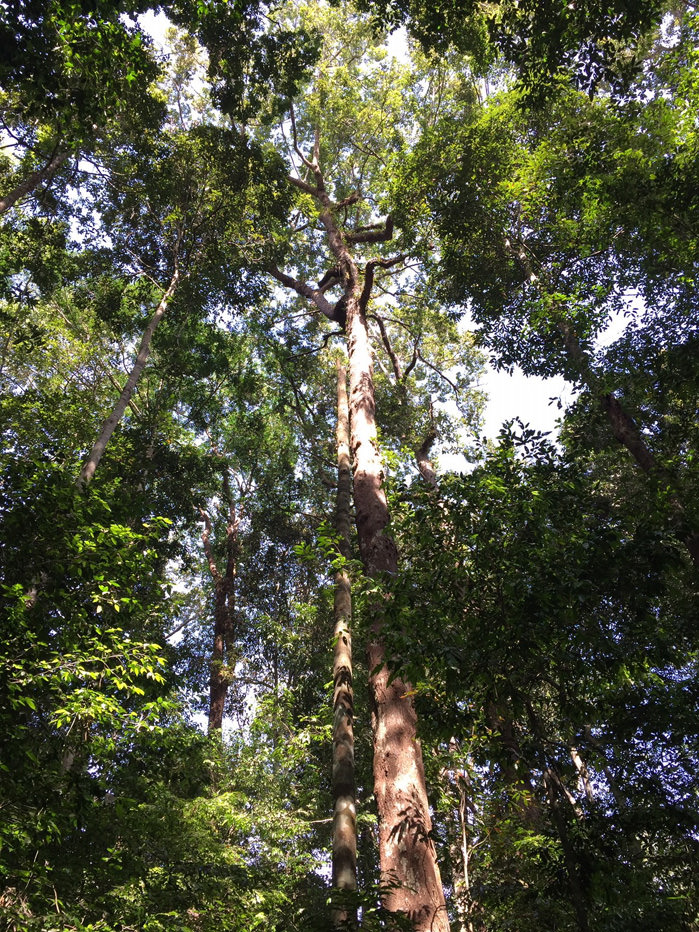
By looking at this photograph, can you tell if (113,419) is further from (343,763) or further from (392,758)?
(392,758)

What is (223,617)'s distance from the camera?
17.8m

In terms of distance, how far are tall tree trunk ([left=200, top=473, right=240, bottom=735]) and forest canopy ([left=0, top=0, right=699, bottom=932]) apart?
13cm

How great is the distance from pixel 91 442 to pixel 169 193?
682cm

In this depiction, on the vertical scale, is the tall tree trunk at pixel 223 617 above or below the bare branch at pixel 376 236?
below

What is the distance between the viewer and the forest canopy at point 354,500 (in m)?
5.02

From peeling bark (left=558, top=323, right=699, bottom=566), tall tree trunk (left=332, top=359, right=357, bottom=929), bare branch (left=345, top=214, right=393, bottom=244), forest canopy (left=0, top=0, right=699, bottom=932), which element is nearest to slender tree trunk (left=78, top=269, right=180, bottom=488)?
forest canopy (left=0, top=0, right=699, bottom=932)

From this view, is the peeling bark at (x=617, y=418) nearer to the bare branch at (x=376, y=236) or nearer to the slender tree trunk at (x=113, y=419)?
the bare branch at (x=376, y=236)

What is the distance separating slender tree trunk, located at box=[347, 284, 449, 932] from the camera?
4480mm

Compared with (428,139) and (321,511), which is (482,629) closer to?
(428,139)

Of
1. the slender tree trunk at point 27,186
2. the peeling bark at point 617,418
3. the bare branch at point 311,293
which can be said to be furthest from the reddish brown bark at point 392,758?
the slender tree trunk at point 27,186

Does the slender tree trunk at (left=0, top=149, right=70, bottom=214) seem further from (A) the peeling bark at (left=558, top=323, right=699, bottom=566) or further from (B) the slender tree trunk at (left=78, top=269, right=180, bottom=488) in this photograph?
(A) the peeling bark at (left=558, top=323, right=699, bottom=566)

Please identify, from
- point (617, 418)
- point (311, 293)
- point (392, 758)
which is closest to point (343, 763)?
point (392, 758)

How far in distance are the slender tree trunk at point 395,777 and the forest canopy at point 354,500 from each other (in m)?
0.04

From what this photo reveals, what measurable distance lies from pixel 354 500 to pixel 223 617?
11876mm
